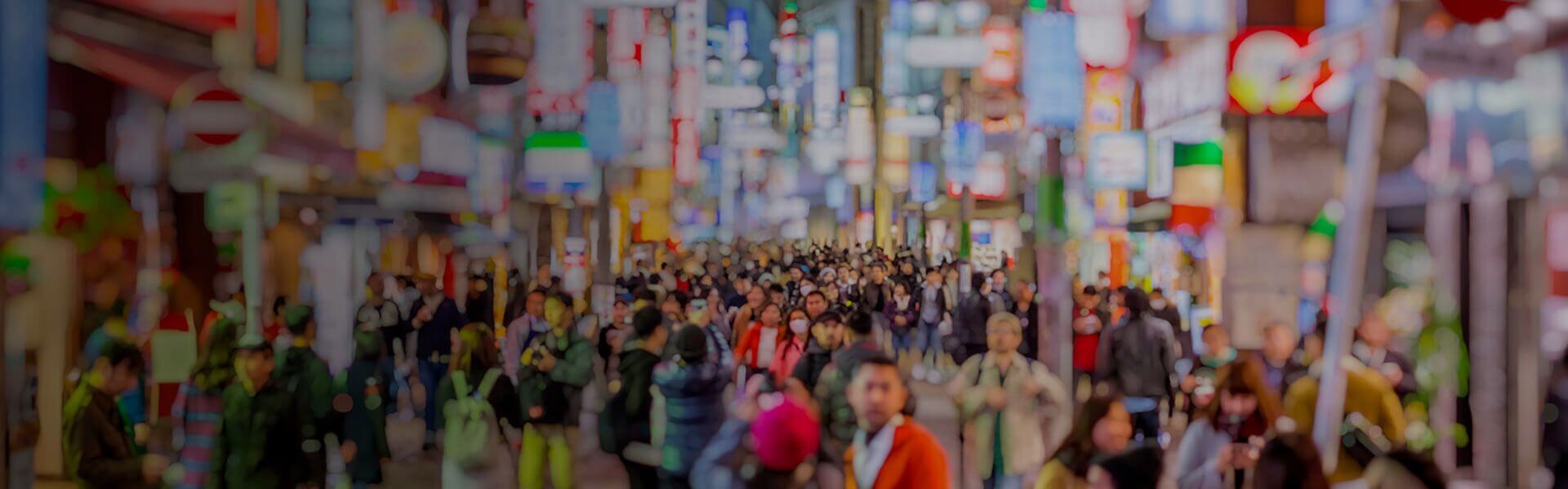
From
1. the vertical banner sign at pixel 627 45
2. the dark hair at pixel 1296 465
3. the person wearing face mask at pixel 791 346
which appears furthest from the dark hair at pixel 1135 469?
the vertical banner sign at pixel 627 45

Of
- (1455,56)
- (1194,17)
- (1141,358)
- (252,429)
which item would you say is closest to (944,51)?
(1194,17)

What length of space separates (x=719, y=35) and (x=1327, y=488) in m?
44.2

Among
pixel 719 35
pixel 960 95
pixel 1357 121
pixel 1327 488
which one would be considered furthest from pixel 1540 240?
pixel 719 35

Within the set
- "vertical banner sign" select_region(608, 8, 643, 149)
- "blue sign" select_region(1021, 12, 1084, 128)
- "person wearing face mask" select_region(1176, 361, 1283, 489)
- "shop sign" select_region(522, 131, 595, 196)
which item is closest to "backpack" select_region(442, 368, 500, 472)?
"person wearing face mask" select_region(1176, 361, 1283, 489)

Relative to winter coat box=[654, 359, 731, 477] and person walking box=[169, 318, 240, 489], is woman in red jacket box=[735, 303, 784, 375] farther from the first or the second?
person walking box=[169, 318, 240, 489]

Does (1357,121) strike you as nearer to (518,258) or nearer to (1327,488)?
(1327,488)

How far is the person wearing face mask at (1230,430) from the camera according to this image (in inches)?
222

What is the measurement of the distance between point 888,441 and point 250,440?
3128mm

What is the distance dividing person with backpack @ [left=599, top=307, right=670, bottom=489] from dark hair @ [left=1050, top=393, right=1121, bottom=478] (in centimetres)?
294

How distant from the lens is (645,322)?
24.2ft

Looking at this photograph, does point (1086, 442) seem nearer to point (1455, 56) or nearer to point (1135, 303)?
point (1455, 56)

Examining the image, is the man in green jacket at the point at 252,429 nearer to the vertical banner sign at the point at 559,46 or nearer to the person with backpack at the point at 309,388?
the person with backpack at the point at 309,388

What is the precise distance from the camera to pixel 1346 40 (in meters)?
9.41

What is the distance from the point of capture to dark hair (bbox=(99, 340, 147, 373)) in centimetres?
590
